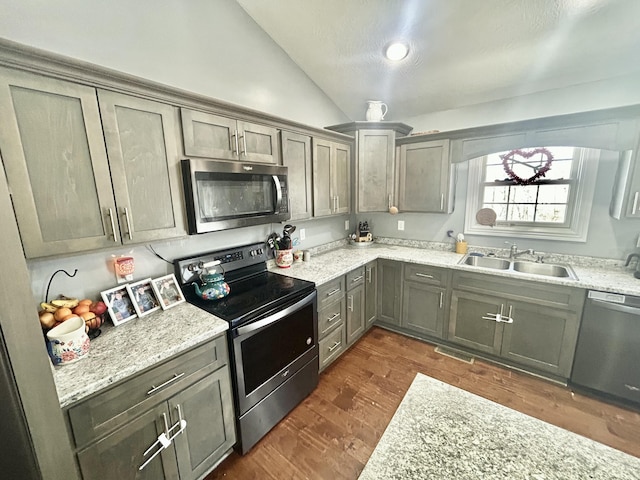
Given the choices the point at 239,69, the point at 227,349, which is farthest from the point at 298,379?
the point at 239,69

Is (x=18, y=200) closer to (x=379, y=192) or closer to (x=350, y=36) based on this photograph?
(x=350, y=36)

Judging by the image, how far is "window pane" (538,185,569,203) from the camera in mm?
2457

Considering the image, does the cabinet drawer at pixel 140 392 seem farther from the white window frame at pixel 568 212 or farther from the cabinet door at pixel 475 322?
the white window frame at pixel 568 212

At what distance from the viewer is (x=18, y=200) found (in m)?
1.02

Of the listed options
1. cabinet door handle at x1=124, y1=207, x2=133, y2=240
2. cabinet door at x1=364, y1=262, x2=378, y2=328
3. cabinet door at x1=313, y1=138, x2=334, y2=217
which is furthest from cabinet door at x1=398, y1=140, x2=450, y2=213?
cabinet door handle at x1=124, y1=207, x2=133, y2=240

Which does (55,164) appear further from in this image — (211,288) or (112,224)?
(211,288)

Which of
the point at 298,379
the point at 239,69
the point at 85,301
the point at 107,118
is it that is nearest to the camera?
the point at 107,118

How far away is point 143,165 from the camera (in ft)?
4.48

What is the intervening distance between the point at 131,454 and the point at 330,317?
150 centimetres

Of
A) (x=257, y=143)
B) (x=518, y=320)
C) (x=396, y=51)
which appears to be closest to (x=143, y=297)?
(x=257, y=143)

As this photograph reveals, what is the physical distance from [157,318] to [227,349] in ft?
1.42

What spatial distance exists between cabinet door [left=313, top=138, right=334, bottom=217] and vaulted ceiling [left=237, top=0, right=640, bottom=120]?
788 millimetres

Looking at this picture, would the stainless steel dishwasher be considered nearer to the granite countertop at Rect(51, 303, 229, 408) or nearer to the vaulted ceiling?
the vaulted ceiling

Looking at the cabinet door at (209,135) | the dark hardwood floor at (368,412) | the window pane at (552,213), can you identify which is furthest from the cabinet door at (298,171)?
the window pane at (552,213)
